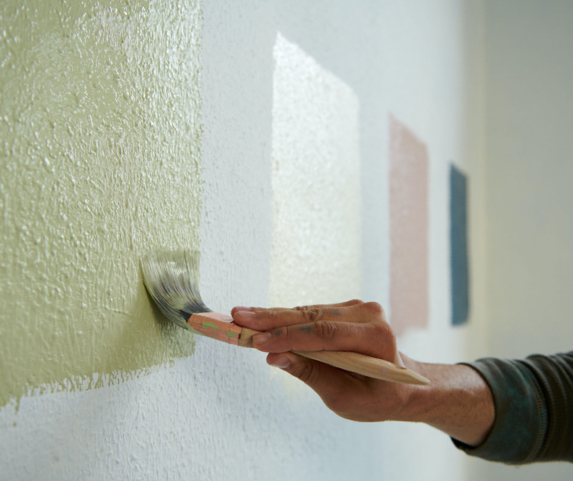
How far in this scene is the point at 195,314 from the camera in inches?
16.3

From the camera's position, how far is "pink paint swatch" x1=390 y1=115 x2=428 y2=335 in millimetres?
1070

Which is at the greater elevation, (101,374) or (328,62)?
(328,62)

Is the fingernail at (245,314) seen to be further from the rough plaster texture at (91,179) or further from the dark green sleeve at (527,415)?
the dark green sleeve at (527,415)

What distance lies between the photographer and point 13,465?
330 mm

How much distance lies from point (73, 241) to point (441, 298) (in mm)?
1276

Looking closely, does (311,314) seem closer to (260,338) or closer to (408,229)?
(260,338)

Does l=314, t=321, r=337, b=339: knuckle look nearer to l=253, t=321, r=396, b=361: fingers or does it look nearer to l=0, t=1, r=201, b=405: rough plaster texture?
l=253, t=321, r=396, b=361: fingers

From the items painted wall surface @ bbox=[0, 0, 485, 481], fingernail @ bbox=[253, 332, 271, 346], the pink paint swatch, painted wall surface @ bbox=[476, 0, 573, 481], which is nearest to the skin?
fingernail @ bbox=[253, 332, 271, 346]

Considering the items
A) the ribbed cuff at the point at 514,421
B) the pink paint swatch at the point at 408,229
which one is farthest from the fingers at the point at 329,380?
the pink paint swatch at the point at 408,229

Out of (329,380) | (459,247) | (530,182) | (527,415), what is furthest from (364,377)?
(530,182)

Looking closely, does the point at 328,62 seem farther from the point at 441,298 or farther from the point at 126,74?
the point at 441,298

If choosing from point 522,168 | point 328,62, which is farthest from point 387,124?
point 522,168

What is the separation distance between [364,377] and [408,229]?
68 cm

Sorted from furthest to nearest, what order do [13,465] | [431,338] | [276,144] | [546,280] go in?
[546,280]
[431,338]
[276,144]
[13,465]
